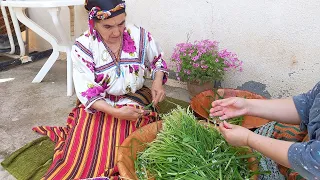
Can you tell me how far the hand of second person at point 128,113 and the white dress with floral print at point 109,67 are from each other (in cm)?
18

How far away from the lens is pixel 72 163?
2098 millimetres

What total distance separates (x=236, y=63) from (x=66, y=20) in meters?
2.63

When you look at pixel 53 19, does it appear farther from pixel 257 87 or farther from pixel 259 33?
pixel 257 87

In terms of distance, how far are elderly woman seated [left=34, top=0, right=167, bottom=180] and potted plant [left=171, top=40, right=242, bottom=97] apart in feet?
2.22

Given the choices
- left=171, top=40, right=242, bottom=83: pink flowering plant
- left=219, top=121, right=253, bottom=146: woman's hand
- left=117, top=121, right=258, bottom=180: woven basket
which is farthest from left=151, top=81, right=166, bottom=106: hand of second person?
left=219, top=121, right=253, bottom=146: woman's hand

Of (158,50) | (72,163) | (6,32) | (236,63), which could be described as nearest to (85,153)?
(72,163)

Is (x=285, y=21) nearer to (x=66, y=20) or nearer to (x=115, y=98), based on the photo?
(x=115, y=98)

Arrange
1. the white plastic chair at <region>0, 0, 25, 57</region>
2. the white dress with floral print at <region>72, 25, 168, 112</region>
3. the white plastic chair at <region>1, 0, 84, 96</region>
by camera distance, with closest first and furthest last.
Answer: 1. the white dress with floral print at <region>72, 25, 168, 112</region>
2. the white plastic chair at <region>1, 0, 84, 96</region>
3. the white plastic chair at <region>0, 0, 25, 57</region>

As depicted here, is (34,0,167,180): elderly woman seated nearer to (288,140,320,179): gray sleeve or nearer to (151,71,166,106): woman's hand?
(151,71,166,106): woman's hand

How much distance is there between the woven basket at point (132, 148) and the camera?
1.60 meters

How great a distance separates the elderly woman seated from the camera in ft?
6.81

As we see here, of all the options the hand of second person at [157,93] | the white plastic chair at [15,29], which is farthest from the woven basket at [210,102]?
the white plastic chair at [15,29]

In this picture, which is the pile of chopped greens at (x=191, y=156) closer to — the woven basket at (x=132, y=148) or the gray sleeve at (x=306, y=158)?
the woven basket at (x=132, y=148)

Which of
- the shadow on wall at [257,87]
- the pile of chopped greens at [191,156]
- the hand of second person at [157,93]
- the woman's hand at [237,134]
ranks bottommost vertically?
the shadow on wall at [257,87]
